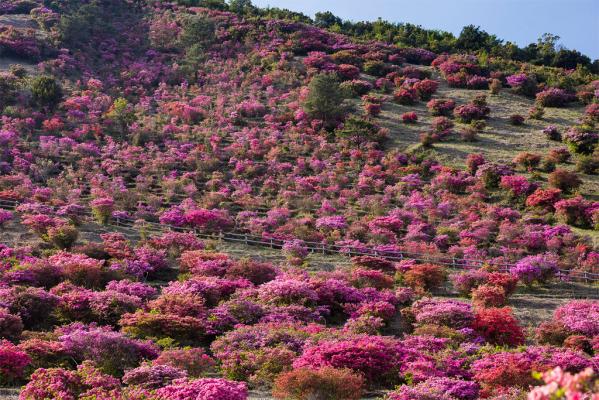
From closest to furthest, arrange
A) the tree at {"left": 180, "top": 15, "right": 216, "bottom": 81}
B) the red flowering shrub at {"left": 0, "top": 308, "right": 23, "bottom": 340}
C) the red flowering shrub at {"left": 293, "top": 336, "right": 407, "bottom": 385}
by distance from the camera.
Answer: the red flowering shrub at {"left": 293, "top": 336, "right": 407, "bottom": 385} → the red flowering shrub at {"left": 0, "top": 308, "right": 23, "bottom": 340} → the tree at {"left": 180, "top": 15, "right": 216, "bottom": 81}

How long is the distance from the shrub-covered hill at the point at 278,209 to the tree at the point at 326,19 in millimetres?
12110

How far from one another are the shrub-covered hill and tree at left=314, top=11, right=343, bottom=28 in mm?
12110

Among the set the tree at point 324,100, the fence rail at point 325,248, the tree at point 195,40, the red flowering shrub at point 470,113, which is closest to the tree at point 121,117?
the tree at point 195,40

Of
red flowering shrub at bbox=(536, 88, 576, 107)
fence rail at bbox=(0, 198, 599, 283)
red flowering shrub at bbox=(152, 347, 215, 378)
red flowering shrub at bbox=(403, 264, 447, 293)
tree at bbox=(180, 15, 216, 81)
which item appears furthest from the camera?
tree at bbox=(180, 15, 216, 81)

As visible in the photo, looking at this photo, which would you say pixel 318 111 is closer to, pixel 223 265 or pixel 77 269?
pixel 223 265

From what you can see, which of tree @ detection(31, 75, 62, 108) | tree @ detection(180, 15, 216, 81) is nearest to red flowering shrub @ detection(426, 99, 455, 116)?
tree @ detection(180, 15, 216, 81)

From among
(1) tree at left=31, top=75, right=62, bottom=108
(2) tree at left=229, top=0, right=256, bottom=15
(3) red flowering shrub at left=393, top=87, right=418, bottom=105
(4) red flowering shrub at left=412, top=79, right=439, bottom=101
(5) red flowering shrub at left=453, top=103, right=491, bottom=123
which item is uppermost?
(2) tree at left=229, top=0, right=256, bottom=15

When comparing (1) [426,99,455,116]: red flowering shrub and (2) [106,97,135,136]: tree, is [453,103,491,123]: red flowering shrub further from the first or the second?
(2) [106,97,135,136]: tree

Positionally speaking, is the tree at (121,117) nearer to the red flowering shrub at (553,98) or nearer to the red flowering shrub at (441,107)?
the red flowering shrub at (441,107)

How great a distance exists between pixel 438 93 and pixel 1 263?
4290 cm

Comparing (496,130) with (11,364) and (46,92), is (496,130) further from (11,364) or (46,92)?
(11,364)

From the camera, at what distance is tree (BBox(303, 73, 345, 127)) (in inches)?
1887

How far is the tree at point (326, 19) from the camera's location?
85312mm

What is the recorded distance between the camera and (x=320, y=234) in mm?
31234
